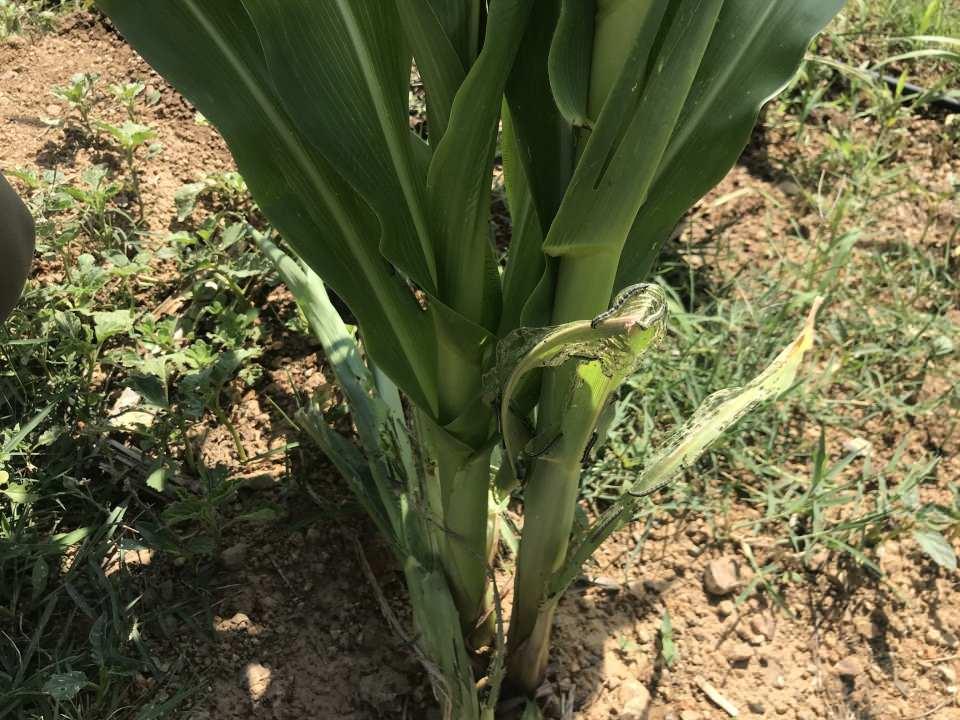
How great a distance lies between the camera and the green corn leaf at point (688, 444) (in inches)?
42.4

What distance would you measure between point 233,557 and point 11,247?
0.57m

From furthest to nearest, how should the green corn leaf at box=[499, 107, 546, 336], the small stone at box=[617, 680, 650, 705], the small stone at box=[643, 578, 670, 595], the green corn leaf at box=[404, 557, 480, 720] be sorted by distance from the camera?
the small stone at box=[643, 578, 670, 595] → the small stone at box=[617, 680, 650, 705] → the green corn leaf at box=[404, 557, 480, 720] → the green corn leaf at box=[499, 107, 546, 336]

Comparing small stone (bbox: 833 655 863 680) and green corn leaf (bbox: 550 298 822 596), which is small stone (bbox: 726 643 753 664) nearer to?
small stone (bbox: 833 655 863 680)

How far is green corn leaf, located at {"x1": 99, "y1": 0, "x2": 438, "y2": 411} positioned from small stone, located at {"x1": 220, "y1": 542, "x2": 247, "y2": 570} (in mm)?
529

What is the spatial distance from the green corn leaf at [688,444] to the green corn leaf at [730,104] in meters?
0.25

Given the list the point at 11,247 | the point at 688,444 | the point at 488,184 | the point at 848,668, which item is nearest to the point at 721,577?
the point at 848,668

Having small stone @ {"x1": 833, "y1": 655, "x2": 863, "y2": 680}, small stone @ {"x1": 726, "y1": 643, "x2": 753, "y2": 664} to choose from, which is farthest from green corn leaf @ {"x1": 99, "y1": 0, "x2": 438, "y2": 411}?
small stone @ {"x1": 833, "y1": 655, "x2": 863, "y2": 680}

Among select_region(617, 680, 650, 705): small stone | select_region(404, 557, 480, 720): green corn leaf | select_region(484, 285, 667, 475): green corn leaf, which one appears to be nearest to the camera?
select_region(484, 285, 667, 475): green corn leaf

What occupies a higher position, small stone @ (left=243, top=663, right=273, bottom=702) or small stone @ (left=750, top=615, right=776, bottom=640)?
small stone @ (left=750, top=615, right=776, bottom=640)

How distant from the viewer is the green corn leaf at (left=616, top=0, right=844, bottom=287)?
0.97m

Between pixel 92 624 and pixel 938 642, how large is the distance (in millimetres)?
1272

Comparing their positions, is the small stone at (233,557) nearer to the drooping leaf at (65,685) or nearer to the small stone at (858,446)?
the drooping leaf at (65,685)

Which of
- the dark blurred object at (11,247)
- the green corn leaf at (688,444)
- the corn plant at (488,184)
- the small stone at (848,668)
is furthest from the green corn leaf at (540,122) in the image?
the small stone at (848,668)

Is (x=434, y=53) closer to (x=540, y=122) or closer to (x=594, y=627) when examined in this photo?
(x=540, y=122)
